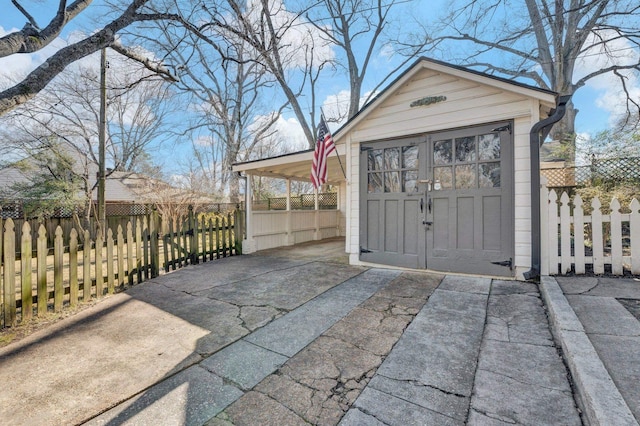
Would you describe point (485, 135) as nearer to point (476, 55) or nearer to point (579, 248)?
point (579, 248)

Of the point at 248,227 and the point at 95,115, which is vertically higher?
the point at 95,115

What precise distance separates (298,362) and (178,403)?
0.78 m

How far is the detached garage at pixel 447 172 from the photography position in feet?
12.9

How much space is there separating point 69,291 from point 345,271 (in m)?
3.68

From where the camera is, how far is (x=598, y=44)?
1023 cm

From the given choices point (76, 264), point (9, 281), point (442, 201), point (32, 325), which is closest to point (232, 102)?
point (76, 264)

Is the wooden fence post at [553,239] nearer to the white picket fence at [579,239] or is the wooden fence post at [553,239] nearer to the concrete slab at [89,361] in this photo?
the white picket fence at [579,239]

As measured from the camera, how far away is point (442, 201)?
4.41 meters

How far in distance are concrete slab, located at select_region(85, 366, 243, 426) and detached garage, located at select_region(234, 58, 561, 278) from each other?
3596 millimetres

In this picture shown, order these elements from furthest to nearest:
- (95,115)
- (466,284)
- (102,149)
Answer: (95,115) < (102,149) < (466,284)

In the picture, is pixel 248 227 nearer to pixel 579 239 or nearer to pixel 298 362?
pixel 298 362

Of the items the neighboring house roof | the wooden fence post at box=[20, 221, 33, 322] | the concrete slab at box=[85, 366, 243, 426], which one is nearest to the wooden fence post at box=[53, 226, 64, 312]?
the wooden fence post at box=[20, 221, 33, 322]

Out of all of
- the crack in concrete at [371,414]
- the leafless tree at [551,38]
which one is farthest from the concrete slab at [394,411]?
the leafless tree at [551,38]

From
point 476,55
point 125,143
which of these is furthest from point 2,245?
point 125,143
